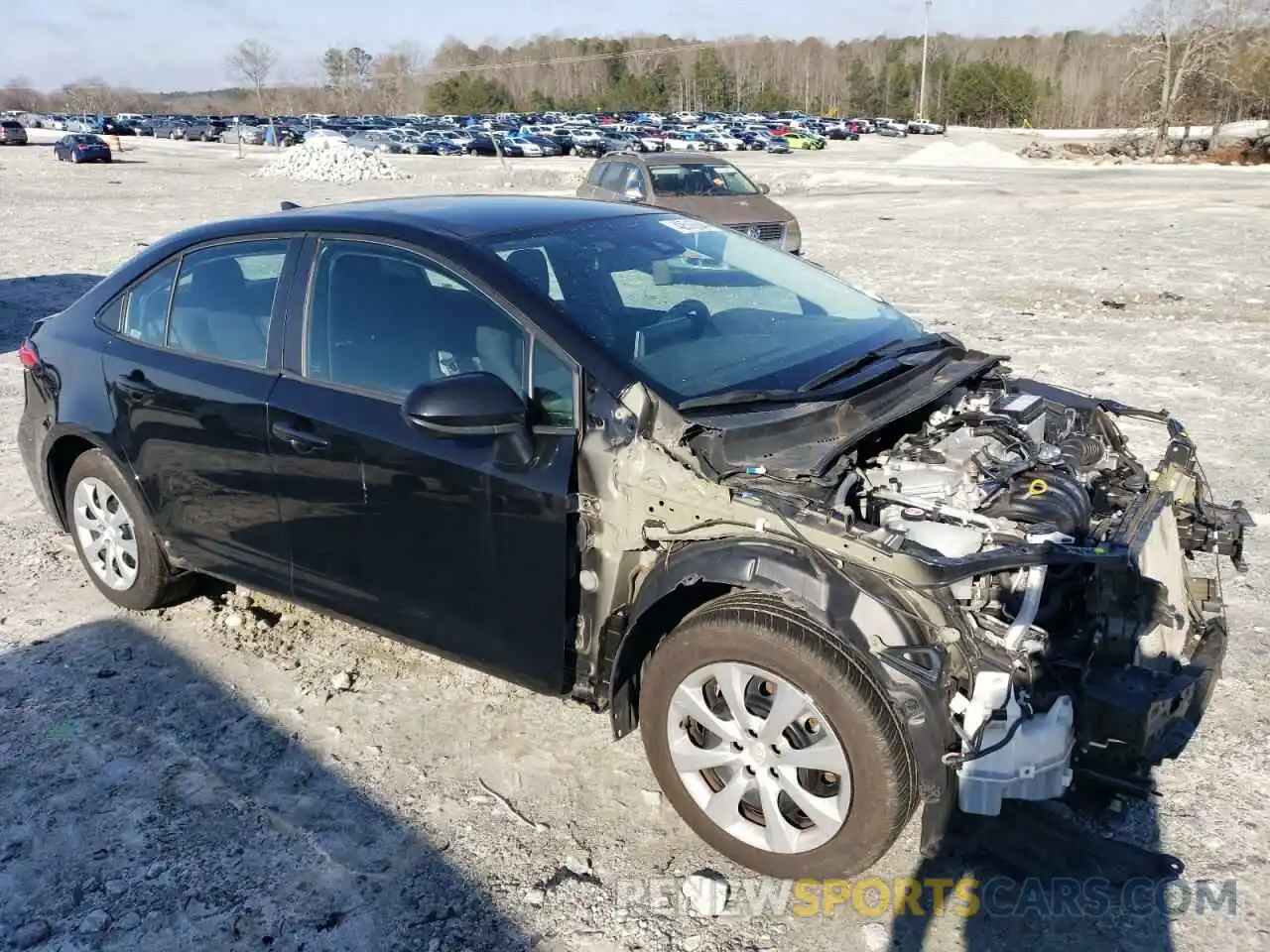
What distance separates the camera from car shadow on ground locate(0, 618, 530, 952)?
9.33 ft

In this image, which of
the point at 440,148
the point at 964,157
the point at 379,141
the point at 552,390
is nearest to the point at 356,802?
the point at 552,390

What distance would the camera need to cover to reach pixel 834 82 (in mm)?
142125

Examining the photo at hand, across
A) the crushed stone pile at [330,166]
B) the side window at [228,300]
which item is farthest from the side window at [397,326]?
the crushed stone pile at [330,166]

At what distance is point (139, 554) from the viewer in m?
4.44

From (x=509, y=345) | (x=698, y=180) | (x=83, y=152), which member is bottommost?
(x=509, y=345)

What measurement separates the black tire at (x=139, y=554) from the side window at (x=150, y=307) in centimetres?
58

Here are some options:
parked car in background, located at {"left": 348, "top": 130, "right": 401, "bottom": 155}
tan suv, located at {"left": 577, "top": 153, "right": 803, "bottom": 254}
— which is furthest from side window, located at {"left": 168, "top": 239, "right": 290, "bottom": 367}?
parked car in background, located at {"left": 348, "top": 130, "right": 401, "bottom": 155}

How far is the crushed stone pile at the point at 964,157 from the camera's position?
4544 centimetres

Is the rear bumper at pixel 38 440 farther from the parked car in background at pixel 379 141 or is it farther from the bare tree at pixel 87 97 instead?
the bare tree at pixel 87 97

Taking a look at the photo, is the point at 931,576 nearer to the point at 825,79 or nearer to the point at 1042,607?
the point at 1042,607

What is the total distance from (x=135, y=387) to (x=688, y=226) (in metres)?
2.35

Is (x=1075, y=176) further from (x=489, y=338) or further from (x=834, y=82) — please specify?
(x=834, y=82)

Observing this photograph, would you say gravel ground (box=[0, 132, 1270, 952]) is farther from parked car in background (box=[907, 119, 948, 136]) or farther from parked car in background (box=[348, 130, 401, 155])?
parked car in background (box=[907, 119, 948, 136])

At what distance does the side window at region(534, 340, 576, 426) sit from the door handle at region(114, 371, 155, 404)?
1843 mm
